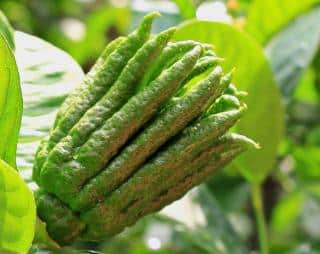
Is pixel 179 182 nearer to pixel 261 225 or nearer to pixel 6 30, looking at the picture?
pixel 6 30

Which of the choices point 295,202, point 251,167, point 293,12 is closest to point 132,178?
point 251,167

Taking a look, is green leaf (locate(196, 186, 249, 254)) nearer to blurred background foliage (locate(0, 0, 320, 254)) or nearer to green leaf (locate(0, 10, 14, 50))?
blurred background foliage (locate(0, 0, 320, 254))

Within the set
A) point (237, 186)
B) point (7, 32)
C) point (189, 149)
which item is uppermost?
point (189, 149)

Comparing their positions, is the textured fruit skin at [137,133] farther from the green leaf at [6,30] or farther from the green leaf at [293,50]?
the green leaf at [293,50]

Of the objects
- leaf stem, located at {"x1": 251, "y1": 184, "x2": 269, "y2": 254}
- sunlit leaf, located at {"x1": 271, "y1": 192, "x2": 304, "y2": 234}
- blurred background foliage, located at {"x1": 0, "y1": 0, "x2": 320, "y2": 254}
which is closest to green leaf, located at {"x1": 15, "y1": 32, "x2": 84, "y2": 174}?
blurred background foliage, located at {"x1": 0, "y1": 0, "x2": 320, "y2": 254}

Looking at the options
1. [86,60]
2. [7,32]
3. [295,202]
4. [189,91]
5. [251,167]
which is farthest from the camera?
[86,60]

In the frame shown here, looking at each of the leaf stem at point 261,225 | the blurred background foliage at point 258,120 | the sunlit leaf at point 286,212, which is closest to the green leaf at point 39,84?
the blurred background foliage at point 258,120

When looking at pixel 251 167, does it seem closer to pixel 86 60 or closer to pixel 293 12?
pixel 293 12
